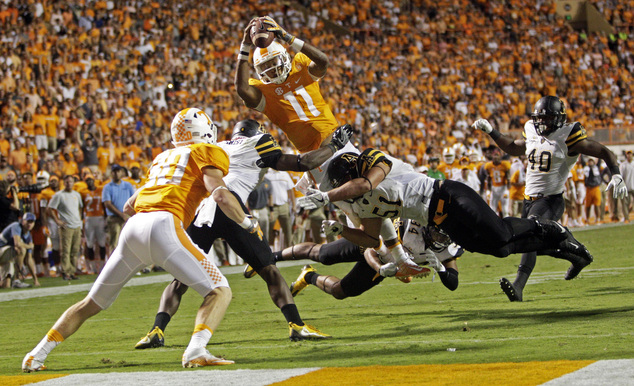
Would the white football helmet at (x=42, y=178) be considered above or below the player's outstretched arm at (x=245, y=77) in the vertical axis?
below

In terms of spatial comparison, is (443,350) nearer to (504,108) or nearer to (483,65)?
(504,108)

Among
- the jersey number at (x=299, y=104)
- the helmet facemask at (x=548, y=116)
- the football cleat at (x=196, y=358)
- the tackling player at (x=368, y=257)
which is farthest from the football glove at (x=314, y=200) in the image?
the helmet facemask at (x=548, y=116)

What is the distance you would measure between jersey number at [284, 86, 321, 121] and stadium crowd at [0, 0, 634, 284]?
4544 mm

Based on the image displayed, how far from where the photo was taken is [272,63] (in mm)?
7320

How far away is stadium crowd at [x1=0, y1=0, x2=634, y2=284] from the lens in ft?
54.1

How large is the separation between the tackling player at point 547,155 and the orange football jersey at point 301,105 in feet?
5.00

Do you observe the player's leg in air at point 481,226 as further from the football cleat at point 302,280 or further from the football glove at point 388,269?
the football cleat at point 302,280

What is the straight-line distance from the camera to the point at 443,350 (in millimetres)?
5449

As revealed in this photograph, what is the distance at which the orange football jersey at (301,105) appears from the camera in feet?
24.7

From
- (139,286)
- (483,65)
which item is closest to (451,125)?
(483,65)

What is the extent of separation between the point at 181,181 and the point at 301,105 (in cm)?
231

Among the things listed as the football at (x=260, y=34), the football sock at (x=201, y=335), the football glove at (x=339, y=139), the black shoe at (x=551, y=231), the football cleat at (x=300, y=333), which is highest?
the football at (x=260, y=34)

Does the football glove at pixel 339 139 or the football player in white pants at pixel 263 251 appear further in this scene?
the football glove at pixel 339 139

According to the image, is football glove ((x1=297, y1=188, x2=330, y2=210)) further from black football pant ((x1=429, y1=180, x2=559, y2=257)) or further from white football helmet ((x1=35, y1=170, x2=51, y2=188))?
white football helmet ((x1=35, y1=170, x2=51, y2=188))
